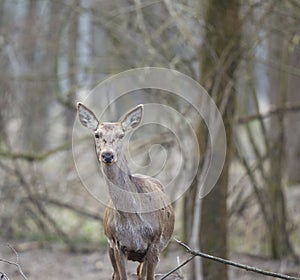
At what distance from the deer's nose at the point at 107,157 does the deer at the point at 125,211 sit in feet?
0.08

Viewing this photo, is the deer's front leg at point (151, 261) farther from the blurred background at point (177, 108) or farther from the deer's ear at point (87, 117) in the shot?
the blurred background at point (177, 108)

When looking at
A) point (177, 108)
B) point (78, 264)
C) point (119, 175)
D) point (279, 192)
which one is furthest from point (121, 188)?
point (78, 264)

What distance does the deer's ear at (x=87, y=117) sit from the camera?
4555 mm

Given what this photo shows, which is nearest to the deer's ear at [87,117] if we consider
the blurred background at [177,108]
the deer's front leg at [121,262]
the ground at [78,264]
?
the deer's front leg at [121,262]

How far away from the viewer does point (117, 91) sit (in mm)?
12438

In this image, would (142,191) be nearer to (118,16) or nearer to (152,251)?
(152,251)

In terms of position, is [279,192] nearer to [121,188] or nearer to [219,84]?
[219,84]

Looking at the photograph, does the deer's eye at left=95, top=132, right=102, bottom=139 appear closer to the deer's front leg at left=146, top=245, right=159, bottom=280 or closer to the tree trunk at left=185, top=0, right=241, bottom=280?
the deer's front leg at left=146, top=245, right=159, bottom=280

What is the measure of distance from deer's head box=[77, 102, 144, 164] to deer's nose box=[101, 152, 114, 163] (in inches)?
0.5

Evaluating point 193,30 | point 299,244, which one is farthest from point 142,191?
point 299,244

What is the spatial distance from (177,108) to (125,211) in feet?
25.9

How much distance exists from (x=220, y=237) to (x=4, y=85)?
250 inches

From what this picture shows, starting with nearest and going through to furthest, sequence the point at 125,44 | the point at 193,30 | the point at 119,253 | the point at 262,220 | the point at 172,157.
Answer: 1. the point at 119,253
2. the point at 193,30
3. the point at 172,157
4. the point at 125,44
5. the point at 262,220

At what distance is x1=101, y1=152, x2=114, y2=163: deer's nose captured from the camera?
4.45 metres
